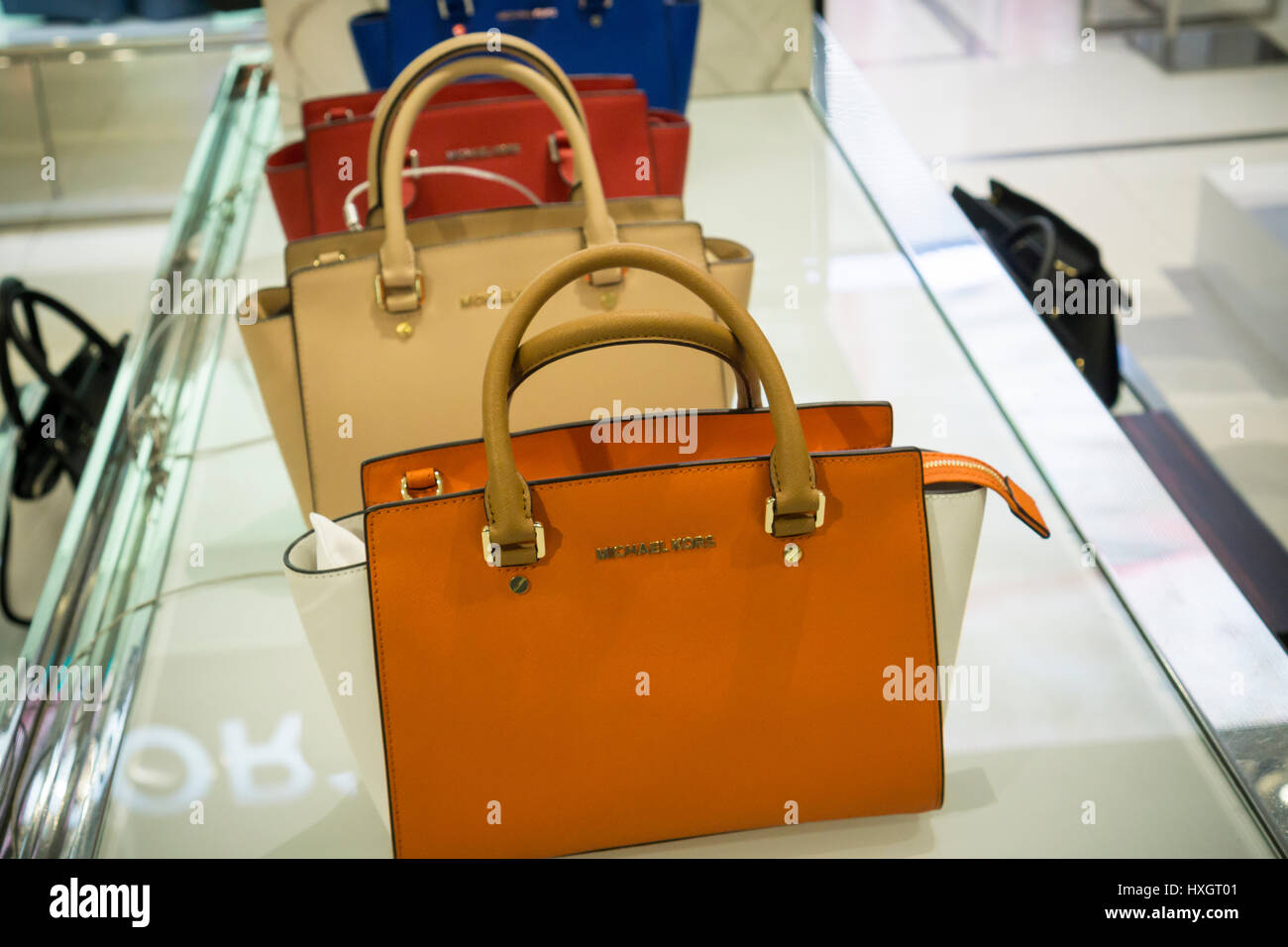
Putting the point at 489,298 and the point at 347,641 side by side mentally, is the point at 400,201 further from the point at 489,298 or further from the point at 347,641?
the point at 347,641

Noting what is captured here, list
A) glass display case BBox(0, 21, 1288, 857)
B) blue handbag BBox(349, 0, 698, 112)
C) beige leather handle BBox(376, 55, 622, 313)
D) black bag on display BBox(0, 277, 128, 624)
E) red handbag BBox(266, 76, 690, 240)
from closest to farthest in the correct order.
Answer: glass display case BBox(0, 21, 1288, 857), beige leather handle BBox(376, 55, 622, 313), red handbag BBox(266, 76, 690, 240), blue handbag BBox(349, 0, 698, 112), black bag on display BBox(0, 277, 128, 624)

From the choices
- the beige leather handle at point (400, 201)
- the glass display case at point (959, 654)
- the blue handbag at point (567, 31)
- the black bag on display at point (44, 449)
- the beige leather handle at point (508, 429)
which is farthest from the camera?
the black bag on display at point (44, 449)

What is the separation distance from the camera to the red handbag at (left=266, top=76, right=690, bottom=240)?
161 cm

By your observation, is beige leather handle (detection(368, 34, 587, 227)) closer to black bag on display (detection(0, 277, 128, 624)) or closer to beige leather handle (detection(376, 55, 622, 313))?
beige leather handle (detection(376, 55, 622, 313))

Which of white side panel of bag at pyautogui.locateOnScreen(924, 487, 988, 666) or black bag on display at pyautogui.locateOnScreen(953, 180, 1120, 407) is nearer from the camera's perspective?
white side panel of bag at pyautogui.locateOnScreen(924, 487, 988, 666)

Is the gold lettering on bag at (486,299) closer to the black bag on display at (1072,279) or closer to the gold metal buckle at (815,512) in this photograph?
the gold metal buckle at (815,512)

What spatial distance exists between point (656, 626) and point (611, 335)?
22 centimetres

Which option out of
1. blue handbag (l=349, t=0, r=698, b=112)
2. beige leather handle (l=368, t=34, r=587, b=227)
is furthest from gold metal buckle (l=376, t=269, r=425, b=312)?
blue handbag (l=349, t=0, r=698, b=112)

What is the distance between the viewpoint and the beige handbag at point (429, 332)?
1276mm

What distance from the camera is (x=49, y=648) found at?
1286mm

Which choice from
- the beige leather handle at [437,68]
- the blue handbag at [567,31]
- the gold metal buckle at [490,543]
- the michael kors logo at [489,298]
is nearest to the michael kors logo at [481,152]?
the beige leather handle at [437,68]

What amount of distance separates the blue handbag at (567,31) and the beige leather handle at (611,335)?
1.26 metres

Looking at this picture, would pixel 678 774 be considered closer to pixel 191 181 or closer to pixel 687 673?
pixel 687 673

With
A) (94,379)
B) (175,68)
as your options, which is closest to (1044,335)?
(94,379)
